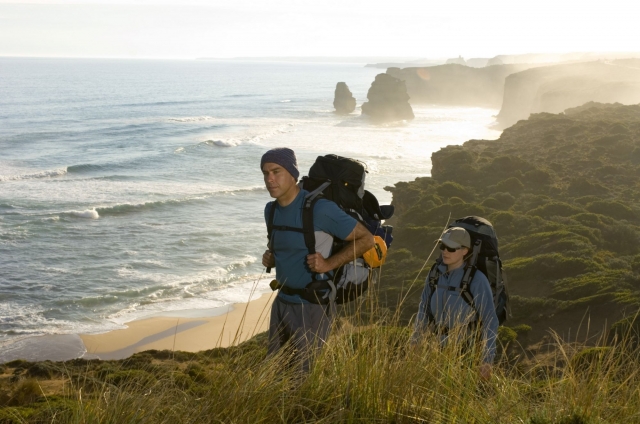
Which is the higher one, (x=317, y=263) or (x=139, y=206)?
(x=317, y=263)

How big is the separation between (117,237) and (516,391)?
2714 cm

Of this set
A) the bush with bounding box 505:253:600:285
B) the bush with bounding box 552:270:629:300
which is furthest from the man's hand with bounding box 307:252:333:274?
the bush with bounding box 505:253:600:285

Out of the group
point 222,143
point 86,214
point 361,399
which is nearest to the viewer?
point 361,399

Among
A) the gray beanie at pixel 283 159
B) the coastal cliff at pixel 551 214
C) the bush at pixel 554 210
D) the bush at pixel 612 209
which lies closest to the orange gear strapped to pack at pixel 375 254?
the gray beanie at pixel 283 159

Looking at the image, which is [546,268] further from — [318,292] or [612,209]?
[318,292]

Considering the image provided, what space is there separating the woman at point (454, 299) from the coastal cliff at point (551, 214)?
2.45m

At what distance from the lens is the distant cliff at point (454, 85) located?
130 m

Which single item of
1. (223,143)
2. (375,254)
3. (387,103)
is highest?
(375,254)

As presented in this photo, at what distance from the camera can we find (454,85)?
431 ft

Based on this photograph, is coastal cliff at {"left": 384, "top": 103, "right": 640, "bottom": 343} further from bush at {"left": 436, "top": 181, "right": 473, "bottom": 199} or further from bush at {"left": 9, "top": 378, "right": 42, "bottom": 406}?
bush at {"left": 9, "top": 378, "right": 42, "bottom": 406}

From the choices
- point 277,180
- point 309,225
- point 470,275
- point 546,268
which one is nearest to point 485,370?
point 470,275

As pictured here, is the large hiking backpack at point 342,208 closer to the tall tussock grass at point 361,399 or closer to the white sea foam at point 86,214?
the tall tussock grass at point 361,399

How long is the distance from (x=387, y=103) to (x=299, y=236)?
91706mm

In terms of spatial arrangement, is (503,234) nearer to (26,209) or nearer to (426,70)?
(26,209)
